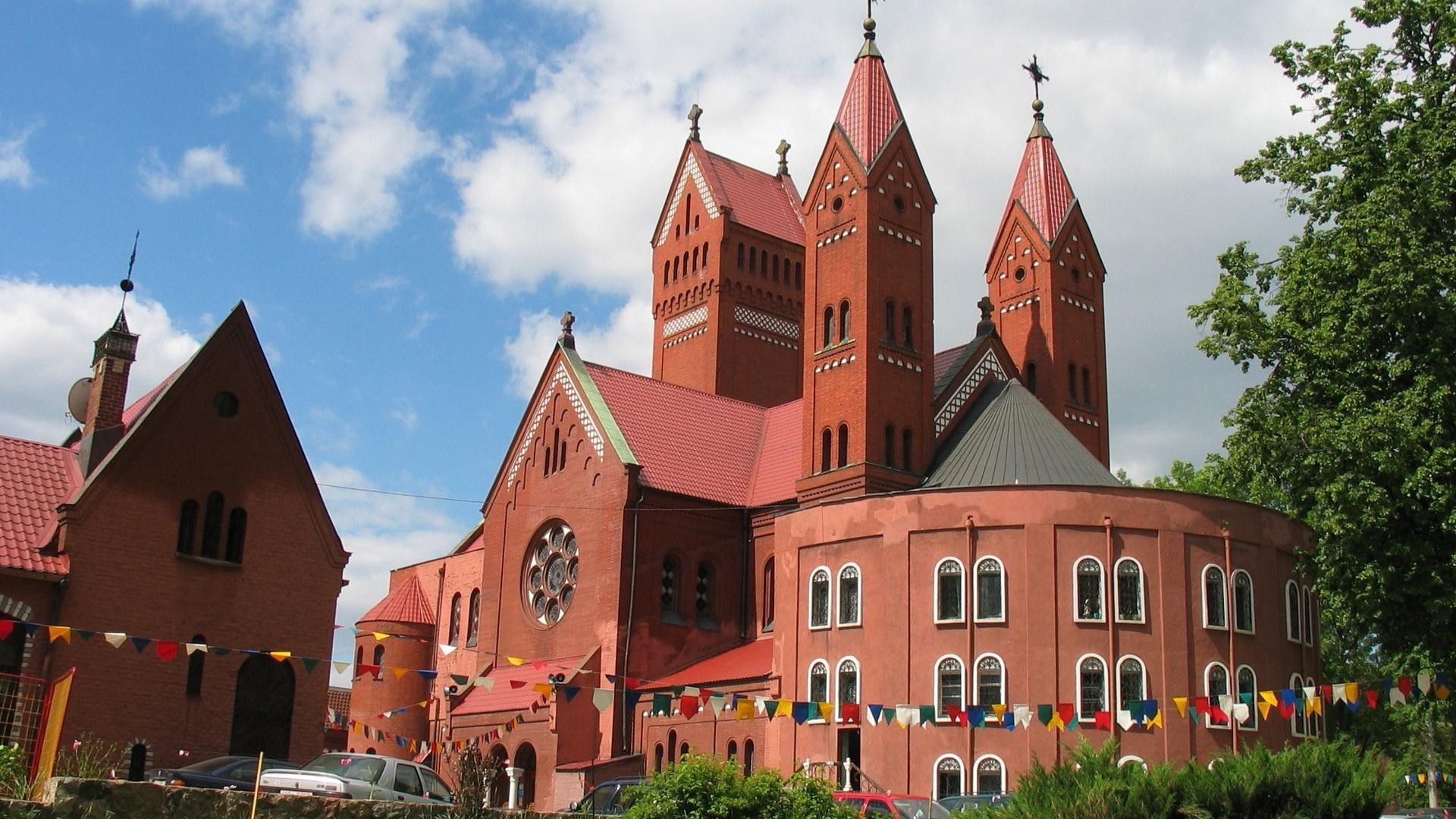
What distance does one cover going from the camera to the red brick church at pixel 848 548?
34.6 metres

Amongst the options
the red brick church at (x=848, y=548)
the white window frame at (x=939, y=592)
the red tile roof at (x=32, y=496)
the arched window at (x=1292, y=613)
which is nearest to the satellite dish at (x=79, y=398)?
the red tile roof at (x=32, y=496)

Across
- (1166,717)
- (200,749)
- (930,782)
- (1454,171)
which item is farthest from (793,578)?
(1454,171)

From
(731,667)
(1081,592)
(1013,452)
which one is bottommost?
(731,667)

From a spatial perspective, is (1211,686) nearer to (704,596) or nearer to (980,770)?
(980,770)

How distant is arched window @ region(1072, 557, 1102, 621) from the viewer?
1361 inches

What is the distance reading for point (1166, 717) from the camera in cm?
3409

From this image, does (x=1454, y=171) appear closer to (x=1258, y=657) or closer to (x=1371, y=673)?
(x=1258, y=657)

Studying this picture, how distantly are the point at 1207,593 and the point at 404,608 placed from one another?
3249cm

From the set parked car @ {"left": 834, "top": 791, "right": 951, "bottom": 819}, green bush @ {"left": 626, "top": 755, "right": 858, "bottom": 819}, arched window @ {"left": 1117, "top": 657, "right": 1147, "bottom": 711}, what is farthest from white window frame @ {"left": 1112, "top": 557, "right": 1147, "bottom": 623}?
green bush @ {"left": 626, "top": 755, "right": 858, "bottom": 819}

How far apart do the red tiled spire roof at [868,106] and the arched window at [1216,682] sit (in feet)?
62.7

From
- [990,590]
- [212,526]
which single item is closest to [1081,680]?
[990,590]

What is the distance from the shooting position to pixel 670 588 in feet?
152

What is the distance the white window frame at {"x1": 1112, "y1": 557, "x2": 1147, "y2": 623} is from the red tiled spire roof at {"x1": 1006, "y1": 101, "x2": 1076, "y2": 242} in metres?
18.1

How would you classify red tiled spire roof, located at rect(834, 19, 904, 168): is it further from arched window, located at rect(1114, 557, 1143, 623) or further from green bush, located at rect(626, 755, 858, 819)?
green bush, located at rect(626, 755, 858, 819)
